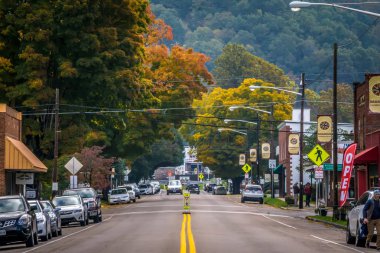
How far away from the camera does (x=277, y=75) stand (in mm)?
173000

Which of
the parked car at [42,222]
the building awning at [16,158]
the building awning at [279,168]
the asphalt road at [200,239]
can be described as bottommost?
the asphalt road at [200,239]

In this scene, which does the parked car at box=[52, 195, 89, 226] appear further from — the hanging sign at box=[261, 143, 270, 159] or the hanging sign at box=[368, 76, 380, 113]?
the hanging sign at box=[261, 143, 270, 159]

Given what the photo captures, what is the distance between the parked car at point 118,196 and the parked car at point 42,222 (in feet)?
154

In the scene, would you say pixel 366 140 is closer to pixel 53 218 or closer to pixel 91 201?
pixel 91 201

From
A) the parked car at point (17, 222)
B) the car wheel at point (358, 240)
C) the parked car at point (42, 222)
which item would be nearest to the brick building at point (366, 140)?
the car wheel at point (358, 240)

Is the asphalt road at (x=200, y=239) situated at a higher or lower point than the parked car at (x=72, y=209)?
lower

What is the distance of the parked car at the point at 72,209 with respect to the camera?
155 feet

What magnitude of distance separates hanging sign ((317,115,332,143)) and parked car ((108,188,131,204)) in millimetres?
29535

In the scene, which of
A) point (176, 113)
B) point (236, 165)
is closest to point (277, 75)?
point (236, 165)

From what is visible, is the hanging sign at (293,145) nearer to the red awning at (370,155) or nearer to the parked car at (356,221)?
the red awning at (370,155)

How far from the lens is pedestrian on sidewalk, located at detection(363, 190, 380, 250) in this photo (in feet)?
104

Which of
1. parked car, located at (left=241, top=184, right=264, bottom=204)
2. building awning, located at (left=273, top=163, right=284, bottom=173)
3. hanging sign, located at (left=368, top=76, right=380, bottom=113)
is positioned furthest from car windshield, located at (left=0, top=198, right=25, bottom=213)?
building awning, located at (left=273, top=163, right=284, bottom=173)

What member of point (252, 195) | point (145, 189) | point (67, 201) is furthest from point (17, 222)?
point (145, 189)

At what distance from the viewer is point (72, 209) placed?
47.5 meters
